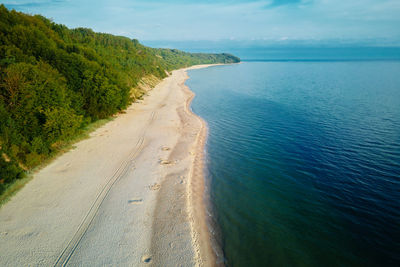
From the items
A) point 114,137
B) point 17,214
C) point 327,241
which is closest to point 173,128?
point 114,137

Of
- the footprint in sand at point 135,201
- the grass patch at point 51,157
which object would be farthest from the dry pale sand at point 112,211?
the grass patch at point 51,157

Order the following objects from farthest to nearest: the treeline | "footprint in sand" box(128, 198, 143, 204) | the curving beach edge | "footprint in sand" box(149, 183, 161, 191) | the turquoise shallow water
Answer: the treeline < "footprint in sand" box(149, 183, 161, 191) < "footprint in sand" box(128, 198, 143, 204) < the turquoise shallow water < the curving beach edge

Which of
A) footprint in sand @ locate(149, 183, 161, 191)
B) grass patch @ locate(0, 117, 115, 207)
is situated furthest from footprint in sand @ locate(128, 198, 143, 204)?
grass patch @ locate(0, 117, 115, 207)

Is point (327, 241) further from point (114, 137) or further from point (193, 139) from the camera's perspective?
point (114, 137)

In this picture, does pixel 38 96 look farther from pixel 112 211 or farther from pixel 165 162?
pixel 112 211

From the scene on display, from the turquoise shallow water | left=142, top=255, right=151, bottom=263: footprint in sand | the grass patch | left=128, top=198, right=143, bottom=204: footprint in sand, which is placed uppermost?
the grass patch

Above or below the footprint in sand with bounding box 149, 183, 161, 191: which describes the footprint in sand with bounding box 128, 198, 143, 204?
above

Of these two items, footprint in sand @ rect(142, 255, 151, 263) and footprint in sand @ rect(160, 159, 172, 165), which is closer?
footprint in sand @ rect(142, 255, 151, 263)

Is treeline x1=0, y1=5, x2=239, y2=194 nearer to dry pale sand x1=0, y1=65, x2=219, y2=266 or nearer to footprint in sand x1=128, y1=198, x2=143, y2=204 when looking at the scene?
dry pale sand x1=0, y1=65, x2=219, y2=266
